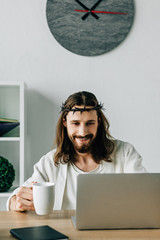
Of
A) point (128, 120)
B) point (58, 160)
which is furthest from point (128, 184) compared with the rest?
point (128, 120)

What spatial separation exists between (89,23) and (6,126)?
1.03 metres

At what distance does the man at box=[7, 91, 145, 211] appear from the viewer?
65.3 inches

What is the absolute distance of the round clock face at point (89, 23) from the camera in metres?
2.36

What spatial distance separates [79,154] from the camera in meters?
1.79

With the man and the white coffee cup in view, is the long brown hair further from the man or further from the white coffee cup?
the white coffee cup

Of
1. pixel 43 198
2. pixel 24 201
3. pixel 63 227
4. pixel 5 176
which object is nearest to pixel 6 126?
pixel 5 176

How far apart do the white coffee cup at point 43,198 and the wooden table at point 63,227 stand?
0.12 ft

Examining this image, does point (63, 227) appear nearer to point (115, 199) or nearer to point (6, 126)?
point (115, 199)

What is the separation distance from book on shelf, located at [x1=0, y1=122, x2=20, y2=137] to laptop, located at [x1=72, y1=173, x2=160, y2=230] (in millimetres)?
1209

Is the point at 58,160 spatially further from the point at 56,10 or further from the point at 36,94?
the point at 56,10

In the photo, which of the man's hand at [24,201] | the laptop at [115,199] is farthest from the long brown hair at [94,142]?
the laptop at [115,199]

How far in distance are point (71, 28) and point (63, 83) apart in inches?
17.1

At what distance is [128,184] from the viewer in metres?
1.04

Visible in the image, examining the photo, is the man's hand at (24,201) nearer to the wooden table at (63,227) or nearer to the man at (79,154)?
the wooden table at (63,227)
